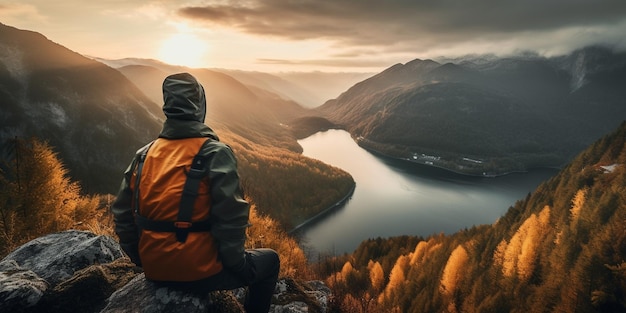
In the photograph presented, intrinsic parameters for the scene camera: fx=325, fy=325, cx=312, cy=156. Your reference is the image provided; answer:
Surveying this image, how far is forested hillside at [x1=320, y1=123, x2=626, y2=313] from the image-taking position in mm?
29078

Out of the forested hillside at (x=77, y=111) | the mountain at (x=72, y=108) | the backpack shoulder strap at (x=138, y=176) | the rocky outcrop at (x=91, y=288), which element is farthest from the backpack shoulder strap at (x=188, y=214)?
the mountain at (x=72, y=108)

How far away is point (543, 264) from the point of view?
38.6m

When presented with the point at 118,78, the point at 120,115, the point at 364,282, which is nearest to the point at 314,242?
the point at 364,282

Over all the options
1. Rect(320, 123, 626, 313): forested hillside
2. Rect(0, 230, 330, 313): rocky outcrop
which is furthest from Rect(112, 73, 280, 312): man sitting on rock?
Rect(320, 123, 626, 313): forested hillside

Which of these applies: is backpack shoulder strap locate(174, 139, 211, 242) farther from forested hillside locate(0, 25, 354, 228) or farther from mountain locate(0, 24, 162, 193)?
mountain locate(0, 24, 162, 193)

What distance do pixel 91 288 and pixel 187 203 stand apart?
4.13 meters

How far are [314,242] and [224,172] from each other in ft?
360

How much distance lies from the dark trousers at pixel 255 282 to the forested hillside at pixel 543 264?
4194 mm

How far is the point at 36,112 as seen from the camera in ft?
276

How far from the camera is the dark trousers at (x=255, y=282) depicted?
18.1 ft

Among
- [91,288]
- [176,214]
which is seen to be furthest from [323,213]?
[176,214]

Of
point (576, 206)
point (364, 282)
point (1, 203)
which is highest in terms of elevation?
point (1, 203)

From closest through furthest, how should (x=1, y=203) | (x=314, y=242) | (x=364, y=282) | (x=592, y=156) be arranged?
(x=1, y=203) → (x=364, y=282) → (x=592, y=156) → (x=314, y=242)

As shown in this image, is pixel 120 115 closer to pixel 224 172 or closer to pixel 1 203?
pixel 1 203
